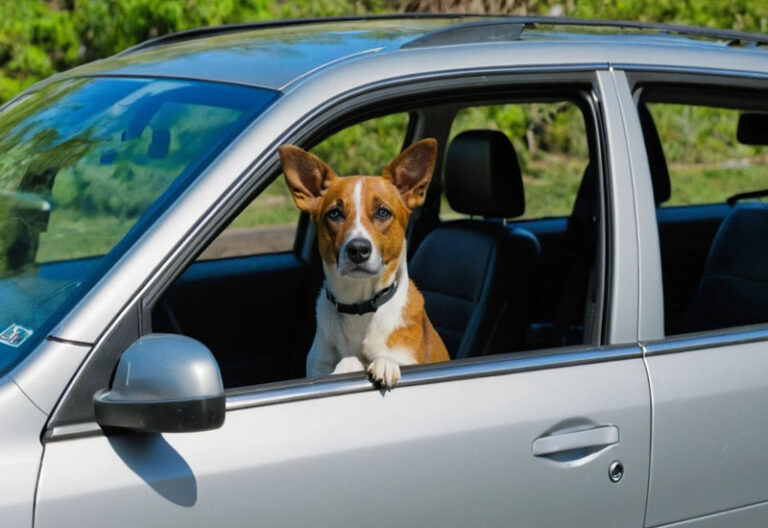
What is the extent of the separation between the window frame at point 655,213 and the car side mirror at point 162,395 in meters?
1.18

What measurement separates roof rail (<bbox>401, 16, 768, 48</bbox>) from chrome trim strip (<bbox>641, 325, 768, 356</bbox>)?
0.85 m

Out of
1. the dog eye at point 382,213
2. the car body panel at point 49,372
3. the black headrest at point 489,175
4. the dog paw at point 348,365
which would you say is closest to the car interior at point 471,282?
the black headrest at point 489,175

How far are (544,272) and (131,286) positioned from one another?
9.01ft

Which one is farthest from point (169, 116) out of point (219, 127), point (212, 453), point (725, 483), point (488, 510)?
point (725, 483)

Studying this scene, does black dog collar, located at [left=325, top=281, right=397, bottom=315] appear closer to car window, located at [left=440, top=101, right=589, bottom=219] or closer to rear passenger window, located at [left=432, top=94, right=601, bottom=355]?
Answer: rear passenger window, located at [left=432, top=94, right=601, bottom=355]

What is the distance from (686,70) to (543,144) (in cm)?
1377

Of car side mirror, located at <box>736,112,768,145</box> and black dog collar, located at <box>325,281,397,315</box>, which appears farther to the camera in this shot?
car side mirror, located at <box>736,112,768,145</box>

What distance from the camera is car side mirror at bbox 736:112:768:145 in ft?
13.4

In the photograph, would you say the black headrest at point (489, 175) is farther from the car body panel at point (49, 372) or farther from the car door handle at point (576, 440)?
the car body panel at point (49, 372)

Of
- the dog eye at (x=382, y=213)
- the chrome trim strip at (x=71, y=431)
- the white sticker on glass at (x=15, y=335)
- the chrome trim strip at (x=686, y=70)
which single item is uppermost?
the chrome trim strip at (x=686, y=70)

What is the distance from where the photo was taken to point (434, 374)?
265 centimetres

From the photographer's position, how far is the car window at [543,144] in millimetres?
12711

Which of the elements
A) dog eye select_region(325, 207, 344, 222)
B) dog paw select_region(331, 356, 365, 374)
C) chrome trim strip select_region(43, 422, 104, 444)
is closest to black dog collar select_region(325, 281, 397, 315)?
dog paw select_region(331, 356, 365, 374)

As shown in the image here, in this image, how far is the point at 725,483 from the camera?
2979 millimetres
